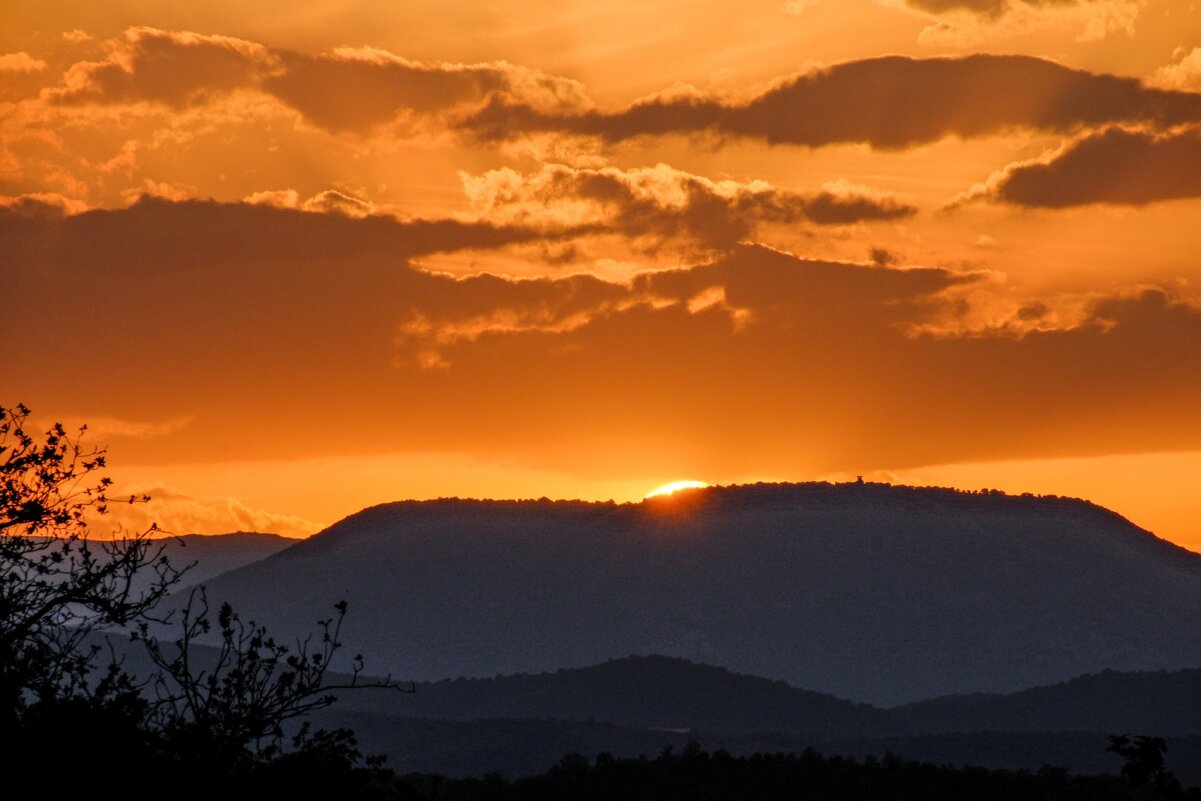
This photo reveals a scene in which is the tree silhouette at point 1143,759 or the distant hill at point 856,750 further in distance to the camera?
the distant hill at point 856,750

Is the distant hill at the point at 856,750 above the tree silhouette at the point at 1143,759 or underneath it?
above

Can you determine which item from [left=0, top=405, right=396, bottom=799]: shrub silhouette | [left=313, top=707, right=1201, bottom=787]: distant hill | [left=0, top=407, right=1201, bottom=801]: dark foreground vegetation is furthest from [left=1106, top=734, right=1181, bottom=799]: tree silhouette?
[left=313, top=707, right=1201, bottom=787]: distant hill

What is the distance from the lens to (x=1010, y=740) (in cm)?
19325

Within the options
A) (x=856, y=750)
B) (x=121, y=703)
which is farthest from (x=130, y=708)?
(x=856, y=750)

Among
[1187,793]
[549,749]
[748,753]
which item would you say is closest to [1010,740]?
[748,753]

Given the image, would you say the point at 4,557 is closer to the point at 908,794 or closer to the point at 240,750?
the point at 240,750

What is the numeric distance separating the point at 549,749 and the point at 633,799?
272 ft

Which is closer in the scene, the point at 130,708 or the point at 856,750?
the point at 130,708

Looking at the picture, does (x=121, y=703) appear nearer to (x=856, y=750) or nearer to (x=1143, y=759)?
(x=1143, y=759)

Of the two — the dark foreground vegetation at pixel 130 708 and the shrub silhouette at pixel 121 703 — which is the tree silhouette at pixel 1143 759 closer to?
the dark foreground vegetation at pixel 130 708

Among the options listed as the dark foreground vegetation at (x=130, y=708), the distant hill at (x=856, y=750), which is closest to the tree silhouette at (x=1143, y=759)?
the dark foreground vegetation at (x=130, y=708)

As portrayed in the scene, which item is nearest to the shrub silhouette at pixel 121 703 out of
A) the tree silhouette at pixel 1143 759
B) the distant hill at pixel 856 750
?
the tree silhouette at pixel 1143 759

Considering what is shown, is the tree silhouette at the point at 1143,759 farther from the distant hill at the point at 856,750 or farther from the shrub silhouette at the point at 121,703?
the distant hill at the point at 856,750

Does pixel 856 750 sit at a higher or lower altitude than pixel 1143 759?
higher
